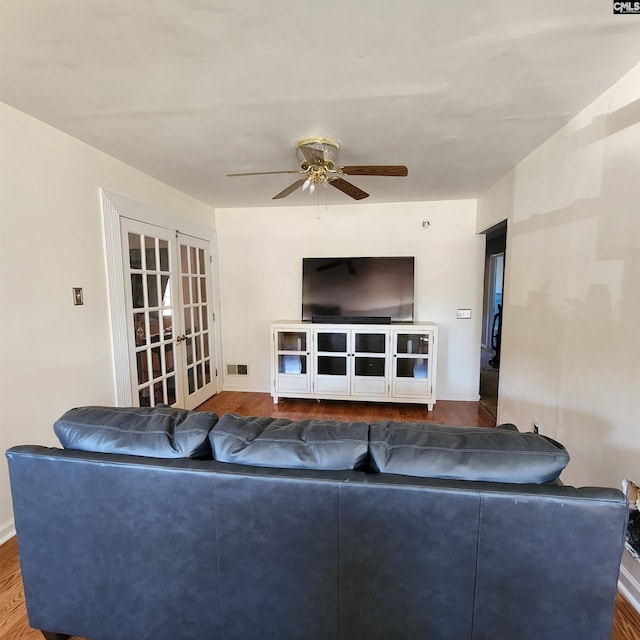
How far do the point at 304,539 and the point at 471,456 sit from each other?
23.3 inches

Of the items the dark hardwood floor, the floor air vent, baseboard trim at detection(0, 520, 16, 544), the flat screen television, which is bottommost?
the dark hardwood floor

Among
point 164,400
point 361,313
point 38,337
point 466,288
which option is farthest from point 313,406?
point 38,337

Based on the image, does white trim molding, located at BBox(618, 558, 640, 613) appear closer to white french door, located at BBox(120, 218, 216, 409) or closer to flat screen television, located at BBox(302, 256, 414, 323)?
flat screen television, located at BBox(302, 256, 414, 323)

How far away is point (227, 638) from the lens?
45.8 inches

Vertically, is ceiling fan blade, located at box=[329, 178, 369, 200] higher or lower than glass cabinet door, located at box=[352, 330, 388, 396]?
higher

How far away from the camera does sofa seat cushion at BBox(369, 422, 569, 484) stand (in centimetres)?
105

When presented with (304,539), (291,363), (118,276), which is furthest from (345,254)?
(304,539)

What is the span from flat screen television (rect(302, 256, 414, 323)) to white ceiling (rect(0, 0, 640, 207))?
1664 mm

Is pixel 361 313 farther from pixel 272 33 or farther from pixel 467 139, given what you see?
pixel 272 33

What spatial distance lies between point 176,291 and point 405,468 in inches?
123

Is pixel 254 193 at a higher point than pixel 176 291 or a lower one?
higher

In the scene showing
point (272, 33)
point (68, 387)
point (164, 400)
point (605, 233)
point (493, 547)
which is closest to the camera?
point (493, 547)

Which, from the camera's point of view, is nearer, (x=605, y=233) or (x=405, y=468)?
(x=405, y=468)

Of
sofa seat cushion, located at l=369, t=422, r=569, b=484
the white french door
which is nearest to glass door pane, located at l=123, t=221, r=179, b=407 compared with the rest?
the white french door
